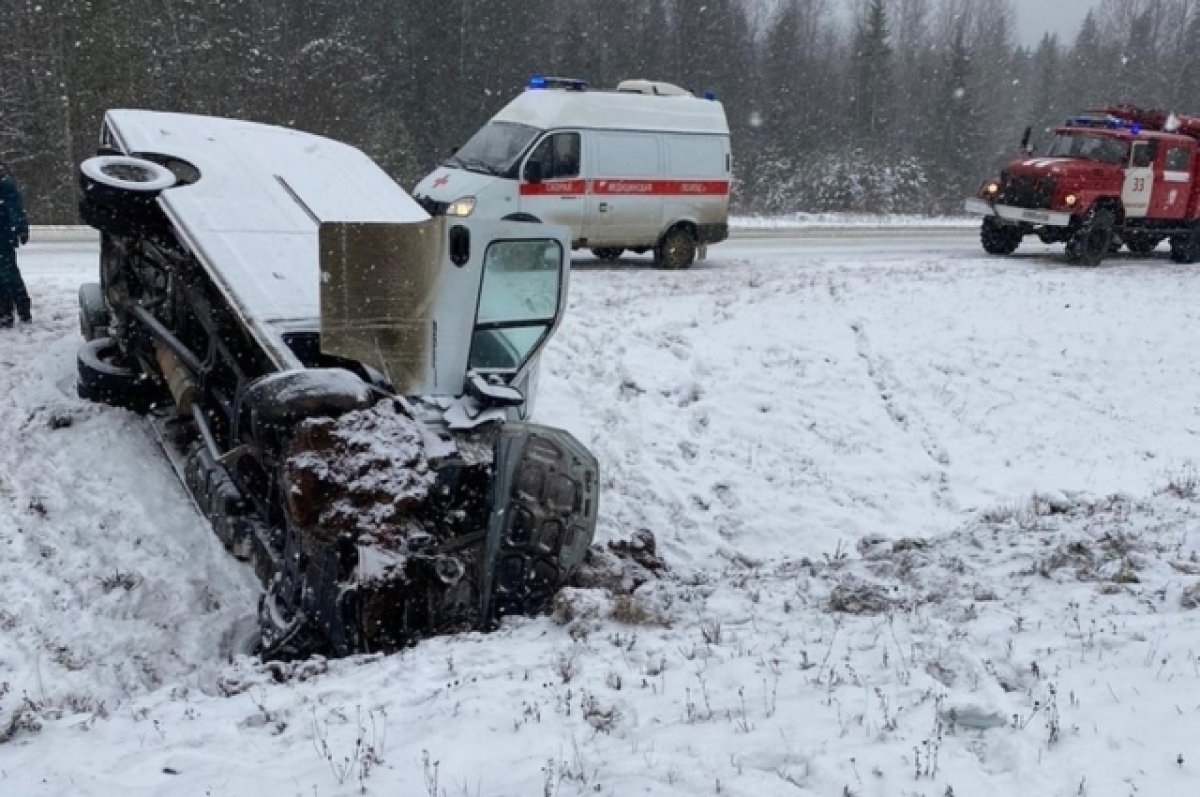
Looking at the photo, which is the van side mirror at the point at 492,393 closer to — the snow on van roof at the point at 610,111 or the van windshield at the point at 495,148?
the van windshield at the point at 495,148

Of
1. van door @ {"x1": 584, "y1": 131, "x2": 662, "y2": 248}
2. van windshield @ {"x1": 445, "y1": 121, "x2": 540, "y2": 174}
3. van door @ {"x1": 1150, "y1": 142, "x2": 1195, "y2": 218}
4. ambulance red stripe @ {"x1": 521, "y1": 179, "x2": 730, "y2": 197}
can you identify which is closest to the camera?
van windshield @ {"x1": 445, "y1": 121, "x2": 540, "y2": 174}

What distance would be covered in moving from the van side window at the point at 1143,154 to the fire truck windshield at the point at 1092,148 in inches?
7.0

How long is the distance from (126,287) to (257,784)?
19.5ft

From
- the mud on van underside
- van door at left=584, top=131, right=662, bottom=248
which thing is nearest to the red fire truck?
van door at left=584, top=131, right=662, bottom=248

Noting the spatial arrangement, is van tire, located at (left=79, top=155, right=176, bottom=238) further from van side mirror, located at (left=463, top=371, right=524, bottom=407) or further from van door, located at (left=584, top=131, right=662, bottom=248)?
van door, located at (left=584, top=131, right=662, bottom=248)

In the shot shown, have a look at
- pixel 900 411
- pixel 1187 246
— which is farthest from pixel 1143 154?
pixel 900 411

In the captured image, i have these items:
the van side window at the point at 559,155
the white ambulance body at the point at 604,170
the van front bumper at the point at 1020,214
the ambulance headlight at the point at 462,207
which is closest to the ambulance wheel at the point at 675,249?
the white ambulance body at the point at 604,170

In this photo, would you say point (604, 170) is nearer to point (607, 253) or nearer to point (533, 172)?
point (533, 172)

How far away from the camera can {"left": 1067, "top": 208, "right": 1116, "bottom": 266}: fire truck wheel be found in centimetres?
1784

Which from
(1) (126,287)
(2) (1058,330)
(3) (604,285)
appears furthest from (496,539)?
(2) (1058,330)

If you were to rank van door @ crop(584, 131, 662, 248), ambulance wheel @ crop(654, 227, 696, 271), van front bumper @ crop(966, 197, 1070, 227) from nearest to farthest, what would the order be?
van door @ crop(584, 131, 662, 248)
ambulance wheel @ crop(654, 227, 696, 271)
van front bumper @ crop(966, 197, 1070, 227)

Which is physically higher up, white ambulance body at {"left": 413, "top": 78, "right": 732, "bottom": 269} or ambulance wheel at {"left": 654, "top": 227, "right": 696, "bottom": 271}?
white ambulance body at {"left": 413, "top": 78, "right": 732, "bottom": 269}

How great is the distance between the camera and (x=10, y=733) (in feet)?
13.4

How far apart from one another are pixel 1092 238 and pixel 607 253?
8778mm
